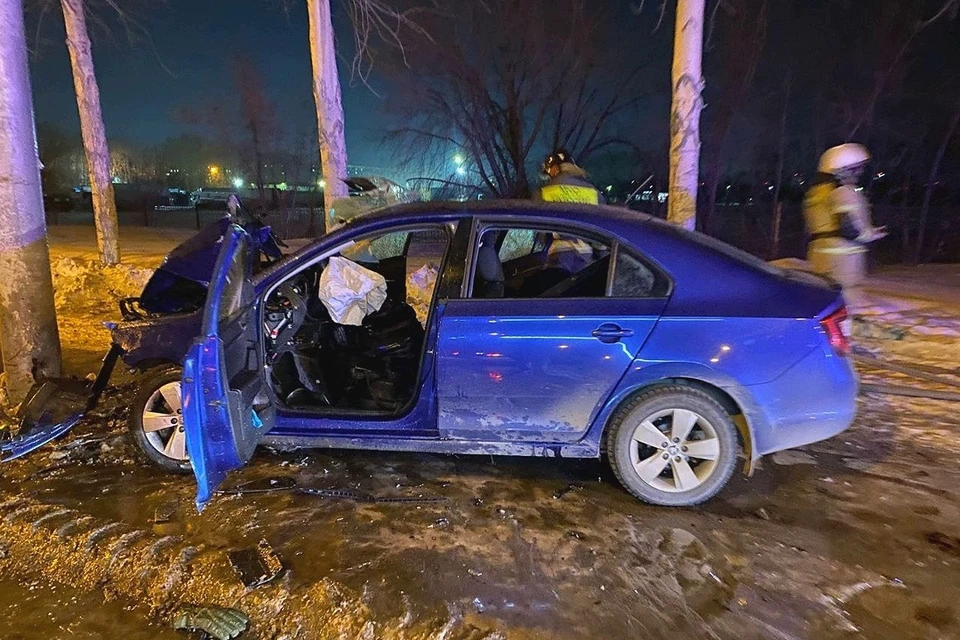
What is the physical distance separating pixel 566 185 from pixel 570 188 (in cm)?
5

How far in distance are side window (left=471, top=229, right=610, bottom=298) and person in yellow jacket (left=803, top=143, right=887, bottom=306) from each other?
272 centimetres

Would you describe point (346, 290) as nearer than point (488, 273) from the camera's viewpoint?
No

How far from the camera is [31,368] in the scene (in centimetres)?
534

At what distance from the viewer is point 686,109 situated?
7.46m

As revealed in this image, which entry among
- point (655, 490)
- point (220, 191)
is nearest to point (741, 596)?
point (655, 490)

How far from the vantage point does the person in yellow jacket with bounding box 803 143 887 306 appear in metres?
5.89

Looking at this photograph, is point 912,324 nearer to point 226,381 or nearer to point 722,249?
point 722,249

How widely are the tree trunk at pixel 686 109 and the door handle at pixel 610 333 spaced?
4.16m

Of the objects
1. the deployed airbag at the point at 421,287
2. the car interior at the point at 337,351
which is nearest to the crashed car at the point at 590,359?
the car interior at the point at 337,351

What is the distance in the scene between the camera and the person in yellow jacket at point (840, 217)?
5.89 m

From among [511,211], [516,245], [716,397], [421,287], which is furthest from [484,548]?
[421,287]

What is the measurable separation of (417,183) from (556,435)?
16.4 metres

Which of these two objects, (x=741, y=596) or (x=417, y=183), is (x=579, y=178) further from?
(x=417, y=183)

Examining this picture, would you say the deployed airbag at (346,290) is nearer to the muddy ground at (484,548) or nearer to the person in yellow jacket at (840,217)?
the muddy ground at (484,548)
